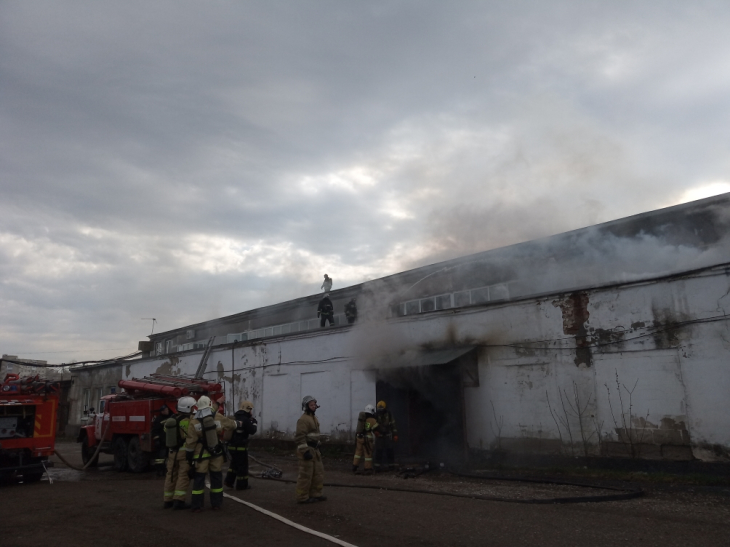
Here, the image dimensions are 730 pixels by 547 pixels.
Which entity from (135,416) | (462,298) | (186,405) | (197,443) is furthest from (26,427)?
(462,298)

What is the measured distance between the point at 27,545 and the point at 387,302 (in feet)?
44.9

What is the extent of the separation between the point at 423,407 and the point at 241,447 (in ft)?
21.7

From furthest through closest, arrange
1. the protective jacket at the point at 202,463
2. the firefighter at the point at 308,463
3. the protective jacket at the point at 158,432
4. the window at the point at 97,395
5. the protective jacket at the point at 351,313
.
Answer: the window at the point at 97,395 < the protective jacket at the point at 351,313 < the protective jacket at the point at 158,432 < the firefighter at the point at 308,463 < the protective jacket at the point at 202,463

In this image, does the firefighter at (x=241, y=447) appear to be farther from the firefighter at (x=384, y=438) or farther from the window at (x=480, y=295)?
the window at (x=480, y=295)

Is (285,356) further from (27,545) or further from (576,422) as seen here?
(27,545)

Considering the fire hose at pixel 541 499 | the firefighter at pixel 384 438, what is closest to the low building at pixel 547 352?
the firefighter at pixel 384 438

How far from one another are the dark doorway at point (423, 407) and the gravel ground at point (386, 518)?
405 cm

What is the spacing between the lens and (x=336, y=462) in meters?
15.1

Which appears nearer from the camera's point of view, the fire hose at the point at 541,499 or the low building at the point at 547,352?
the fire hose at the point at 541,499

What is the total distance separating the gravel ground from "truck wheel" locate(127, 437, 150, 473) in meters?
2.58

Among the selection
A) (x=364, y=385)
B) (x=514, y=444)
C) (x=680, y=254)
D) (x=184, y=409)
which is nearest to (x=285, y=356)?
(x=364, y=385)

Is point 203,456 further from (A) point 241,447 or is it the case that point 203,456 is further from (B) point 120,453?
(B) point 120,453

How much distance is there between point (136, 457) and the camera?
1303cm

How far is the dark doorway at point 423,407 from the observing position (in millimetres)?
14188
